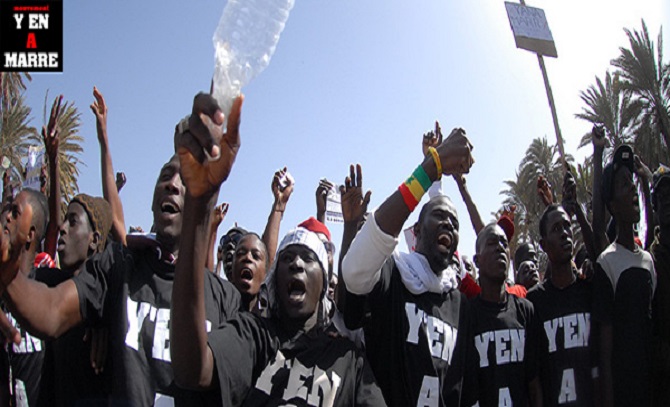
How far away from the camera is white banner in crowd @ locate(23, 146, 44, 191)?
593cm

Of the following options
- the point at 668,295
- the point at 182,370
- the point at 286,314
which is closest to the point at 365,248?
the point at 286,314

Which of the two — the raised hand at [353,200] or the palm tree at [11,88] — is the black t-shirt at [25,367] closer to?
the raised hand at [353,200]

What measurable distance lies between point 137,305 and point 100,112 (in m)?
2.31

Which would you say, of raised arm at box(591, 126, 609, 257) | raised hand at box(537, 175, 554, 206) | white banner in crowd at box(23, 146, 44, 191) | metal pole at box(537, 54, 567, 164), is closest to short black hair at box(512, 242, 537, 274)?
raised hand at box(537, 175, 554, 206)

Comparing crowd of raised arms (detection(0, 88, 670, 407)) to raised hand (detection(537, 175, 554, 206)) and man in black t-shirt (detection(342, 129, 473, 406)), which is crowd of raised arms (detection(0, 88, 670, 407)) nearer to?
man in black t-shirt (detection(342, 129, 473, 406))

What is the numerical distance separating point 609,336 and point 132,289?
3106mm

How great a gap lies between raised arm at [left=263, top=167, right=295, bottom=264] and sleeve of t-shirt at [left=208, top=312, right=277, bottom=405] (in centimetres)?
222

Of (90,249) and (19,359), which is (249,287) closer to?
(90,249)

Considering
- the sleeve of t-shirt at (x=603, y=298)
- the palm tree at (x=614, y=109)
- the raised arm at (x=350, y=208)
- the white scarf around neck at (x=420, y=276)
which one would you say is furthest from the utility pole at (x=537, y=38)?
the palm tree at (x=614, y=109)

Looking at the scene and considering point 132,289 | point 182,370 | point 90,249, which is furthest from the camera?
point 90,249

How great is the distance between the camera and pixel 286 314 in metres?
2.73

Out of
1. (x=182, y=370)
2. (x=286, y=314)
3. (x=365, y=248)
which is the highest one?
(x=365, y=248)

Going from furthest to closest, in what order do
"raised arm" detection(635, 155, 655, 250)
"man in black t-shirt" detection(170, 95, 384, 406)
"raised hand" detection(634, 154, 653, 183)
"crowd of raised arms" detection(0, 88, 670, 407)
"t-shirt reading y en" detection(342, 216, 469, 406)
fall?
1. "raised hand" detection(634, 154, 653, 183)
2. "raised arm" detection(635, 155, 655, 250)
3. "t-shirt reading y en" detection(342, 216, 469, 406)
4. "crowd of raised arms" detection(0, 88, 670, 407)
5. "man in black t-shirt" detection(170, 95, 384, 406)

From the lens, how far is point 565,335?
155 inches
